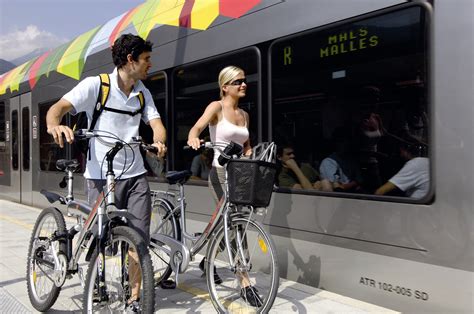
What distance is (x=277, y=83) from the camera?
407cm

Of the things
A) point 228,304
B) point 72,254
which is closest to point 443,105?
point 228,304

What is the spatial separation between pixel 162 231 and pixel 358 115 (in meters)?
1.83

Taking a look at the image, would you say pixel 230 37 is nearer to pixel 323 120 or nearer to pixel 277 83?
pixel 277 83

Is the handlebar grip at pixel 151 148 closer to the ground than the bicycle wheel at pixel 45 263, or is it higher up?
higher up

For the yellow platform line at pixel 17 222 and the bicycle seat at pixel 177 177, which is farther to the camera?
the yellow platform line at pixel 17 222

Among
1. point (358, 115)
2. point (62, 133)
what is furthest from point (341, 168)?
point (62, 133)

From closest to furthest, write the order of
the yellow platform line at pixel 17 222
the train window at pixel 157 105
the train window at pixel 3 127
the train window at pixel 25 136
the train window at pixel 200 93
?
the train window at pixel 200 93, the train window at pixel 157 105, the yellow platform line at pixel 17 222, the train window at pixel 25 136, the train window at pixel 3 127

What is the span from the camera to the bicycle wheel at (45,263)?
131 inches

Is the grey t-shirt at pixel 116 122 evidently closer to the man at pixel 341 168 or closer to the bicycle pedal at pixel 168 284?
the bicycle pedal at pixel 168 284

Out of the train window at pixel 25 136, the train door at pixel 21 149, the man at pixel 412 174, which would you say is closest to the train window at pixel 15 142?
the train door at pixel 21 149

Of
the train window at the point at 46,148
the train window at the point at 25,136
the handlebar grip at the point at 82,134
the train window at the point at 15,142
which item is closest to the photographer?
the handlebar grip at the point at 82,134

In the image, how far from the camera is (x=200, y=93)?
502 cm

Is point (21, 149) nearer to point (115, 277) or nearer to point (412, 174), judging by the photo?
point (115, 277)

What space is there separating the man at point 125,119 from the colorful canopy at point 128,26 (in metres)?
1.56
